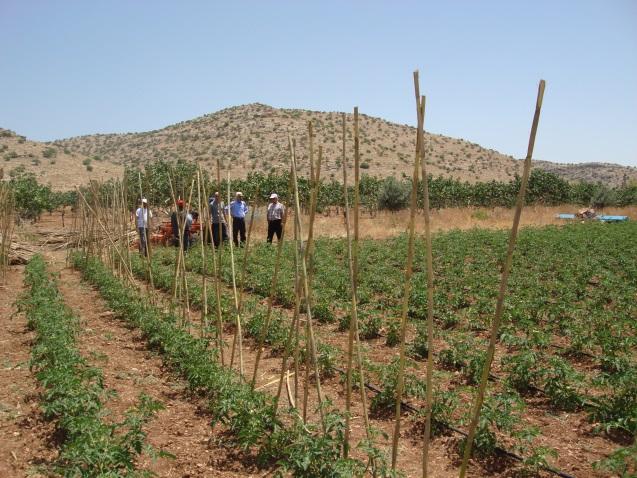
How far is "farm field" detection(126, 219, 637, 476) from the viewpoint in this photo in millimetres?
4492

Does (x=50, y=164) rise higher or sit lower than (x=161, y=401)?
higher

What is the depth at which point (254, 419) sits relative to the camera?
4.04m

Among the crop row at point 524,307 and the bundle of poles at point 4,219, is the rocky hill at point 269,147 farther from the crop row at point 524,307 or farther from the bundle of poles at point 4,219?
the crop row at point 524,307

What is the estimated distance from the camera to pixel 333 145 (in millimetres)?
54375

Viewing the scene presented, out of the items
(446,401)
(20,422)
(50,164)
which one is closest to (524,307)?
(446,401)

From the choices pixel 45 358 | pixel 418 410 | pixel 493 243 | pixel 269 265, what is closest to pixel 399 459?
pixel 418 410

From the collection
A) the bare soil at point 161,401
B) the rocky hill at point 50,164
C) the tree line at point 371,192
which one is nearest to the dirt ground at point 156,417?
the bare soil at point 161,401

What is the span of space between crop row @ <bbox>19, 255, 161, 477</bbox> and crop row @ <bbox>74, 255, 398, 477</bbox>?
0.58 meters

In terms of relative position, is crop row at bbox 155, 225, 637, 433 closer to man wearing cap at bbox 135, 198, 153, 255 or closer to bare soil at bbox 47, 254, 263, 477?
man wearing cap at bbox 135, 198, 153, 255

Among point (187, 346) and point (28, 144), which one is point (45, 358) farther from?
point (28, 144)

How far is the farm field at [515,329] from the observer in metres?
4.49

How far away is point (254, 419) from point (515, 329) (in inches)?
177

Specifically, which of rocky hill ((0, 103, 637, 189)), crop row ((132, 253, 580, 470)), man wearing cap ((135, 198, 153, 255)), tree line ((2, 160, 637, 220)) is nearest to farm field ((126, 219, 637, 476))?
crop row ((132, 253, 580, 470))

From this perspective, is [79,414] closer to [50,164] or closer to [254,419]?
[254,419]
